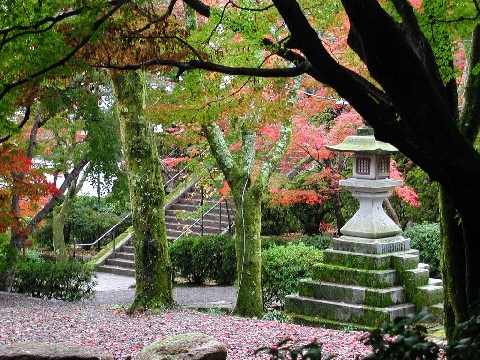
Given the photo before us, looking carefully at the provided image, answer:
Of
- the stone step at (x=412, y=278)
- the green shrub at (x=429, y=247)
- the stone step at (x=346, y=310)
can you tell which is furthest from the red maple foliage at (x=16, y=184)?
the green shrub at (x=429, y=247)

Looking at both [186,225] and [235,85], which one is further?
[186,225]

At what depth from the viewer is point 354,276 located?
11.5 meters

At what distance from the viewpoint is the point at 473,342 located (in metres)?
2.81

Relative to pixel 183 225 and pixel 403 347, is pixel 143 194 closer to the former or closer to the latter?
pixel 403 347

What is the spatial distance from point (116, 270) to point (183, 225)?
3.24 m

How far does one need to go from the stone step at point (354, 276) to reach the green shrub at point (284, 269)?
1.71 metres

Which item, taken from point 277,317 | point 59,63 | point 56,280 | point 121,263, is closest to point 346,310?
point 277,317

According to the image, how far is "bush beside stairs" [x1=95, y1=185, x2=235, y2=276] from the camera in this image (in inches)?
813

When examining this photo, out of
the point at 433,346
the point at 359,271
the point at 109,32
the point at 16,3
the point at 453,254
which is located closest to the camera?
the point at 433,346

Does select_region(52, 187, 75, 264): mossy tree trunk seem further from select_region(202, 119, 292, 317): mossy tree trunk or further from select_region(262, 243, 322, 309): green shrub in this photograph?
select_region(202, 119, 292, 317): mossy tree trunk

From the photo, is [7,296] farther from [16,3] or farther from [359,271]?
[16,3]

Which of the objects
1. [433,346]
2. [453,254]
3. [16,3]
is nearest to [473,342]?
[433,346]

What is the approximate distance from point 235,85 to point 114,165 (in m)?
6.54

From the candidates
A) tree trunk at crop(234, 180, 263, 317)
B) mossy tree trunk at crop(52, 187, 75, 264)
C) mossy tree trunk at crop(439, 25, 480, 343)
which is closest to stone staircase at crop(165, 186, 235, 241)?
mossy tree trunk at crop(52, 187, 75, 264)
